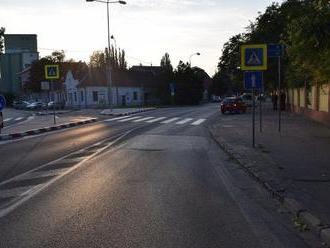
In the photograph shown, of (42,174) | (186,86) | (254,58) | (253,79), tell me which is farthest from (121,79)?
(42,174)

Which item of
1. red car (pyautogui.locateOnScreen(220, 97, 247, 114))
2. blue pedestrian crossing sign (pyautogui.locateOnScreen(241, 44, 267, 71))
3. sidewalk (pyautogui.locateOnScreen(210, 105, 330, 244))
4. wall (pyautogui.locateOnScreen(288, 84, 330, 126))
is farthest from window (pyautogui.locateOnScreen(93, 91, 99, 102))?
blue pedestrian crossing sign (pyautogui.locateOnScreen(241, 44, 267, 71))

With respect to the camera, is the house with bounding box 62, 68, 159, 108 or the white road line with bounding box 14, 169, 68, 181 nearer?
the white road line with bounding box 14, 169, 68, 181

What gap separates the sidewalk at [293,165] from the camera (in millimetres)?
8605

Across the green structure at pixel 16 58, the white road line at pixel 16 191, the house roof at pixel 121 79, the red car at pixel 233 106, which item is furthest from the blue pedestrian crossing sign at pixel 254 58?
the green structure at pixel 16 58

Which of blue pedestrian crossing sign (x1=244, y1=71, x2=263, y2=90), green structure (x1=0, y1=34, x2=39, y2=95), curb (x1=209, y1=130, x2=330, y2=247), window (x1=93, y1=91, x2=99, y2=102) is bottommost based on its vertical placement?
window (x1=93, y1=91, x2=99, y2=102)

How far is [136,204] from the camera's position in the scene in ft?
30.3

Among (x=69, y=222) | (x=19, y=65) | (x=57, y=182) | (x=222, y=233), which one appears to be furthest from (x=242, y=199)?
(x=19, y=65)

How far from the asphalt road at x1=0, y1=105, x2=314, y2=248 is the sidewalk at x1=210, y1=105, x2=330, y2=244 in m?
0.33

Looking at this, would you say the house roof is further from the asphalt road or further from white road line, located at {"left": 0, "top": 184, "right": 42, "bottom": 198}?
white road line, located at {"left": 0, "top": 184, "right": 42, "bottom": 198}

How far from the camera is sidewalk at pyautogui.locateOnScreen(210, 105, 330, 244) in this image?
8.61 m

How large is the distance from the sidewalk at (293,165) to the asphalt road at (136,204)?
33 cm

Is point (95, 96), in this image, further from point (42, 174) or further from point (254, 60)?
point (42, 174)

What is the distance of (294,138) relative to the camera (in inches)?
780

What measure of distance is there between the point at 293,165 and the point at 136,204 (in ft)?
15.8
